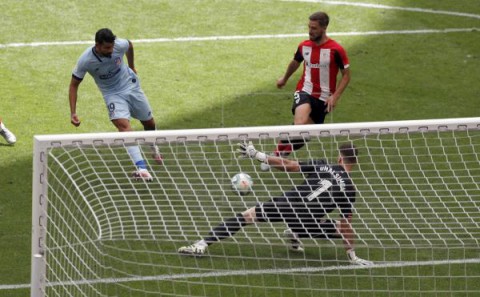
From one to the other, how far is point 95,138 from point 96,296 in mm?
2342

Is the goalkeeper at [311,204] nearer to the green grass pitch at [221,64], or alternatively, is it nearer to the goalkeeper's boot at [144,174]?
the goalkeeper's boot at [144,174]

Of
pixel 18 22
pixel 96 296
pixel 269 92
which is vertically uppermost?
pixel 18 22

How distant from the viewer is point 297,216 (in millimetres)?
11188

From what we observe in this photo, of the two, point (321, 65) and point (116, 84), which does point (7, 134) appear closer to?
point (116, 84)

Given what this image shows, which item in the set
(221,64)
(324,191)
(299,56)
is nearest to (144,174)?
(299,56)

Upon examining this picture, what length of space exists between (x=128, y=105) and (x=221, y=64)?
140 inches

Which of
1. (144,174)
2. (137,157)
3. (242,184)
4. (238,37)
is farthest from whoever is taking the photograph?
(238,37)

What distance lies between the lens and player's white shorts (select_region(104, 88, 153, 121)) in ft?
44.7

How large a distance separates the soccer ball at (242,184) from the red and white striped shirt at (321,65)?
210 centimetres

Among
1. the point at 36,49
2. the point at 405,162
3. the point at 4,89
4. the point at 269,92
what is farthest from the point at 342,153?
the point at 36,49

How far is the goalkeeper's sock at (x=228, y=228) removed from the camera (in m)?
11.3

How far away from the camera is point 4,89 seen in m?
16.1

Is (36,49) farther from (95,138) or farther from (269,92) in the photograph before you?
(95,138)

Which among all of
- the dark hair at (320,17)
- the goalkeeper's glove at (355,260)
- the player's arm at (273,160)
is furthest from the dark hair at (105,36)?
the goalkeeper's glove at (355,260)
